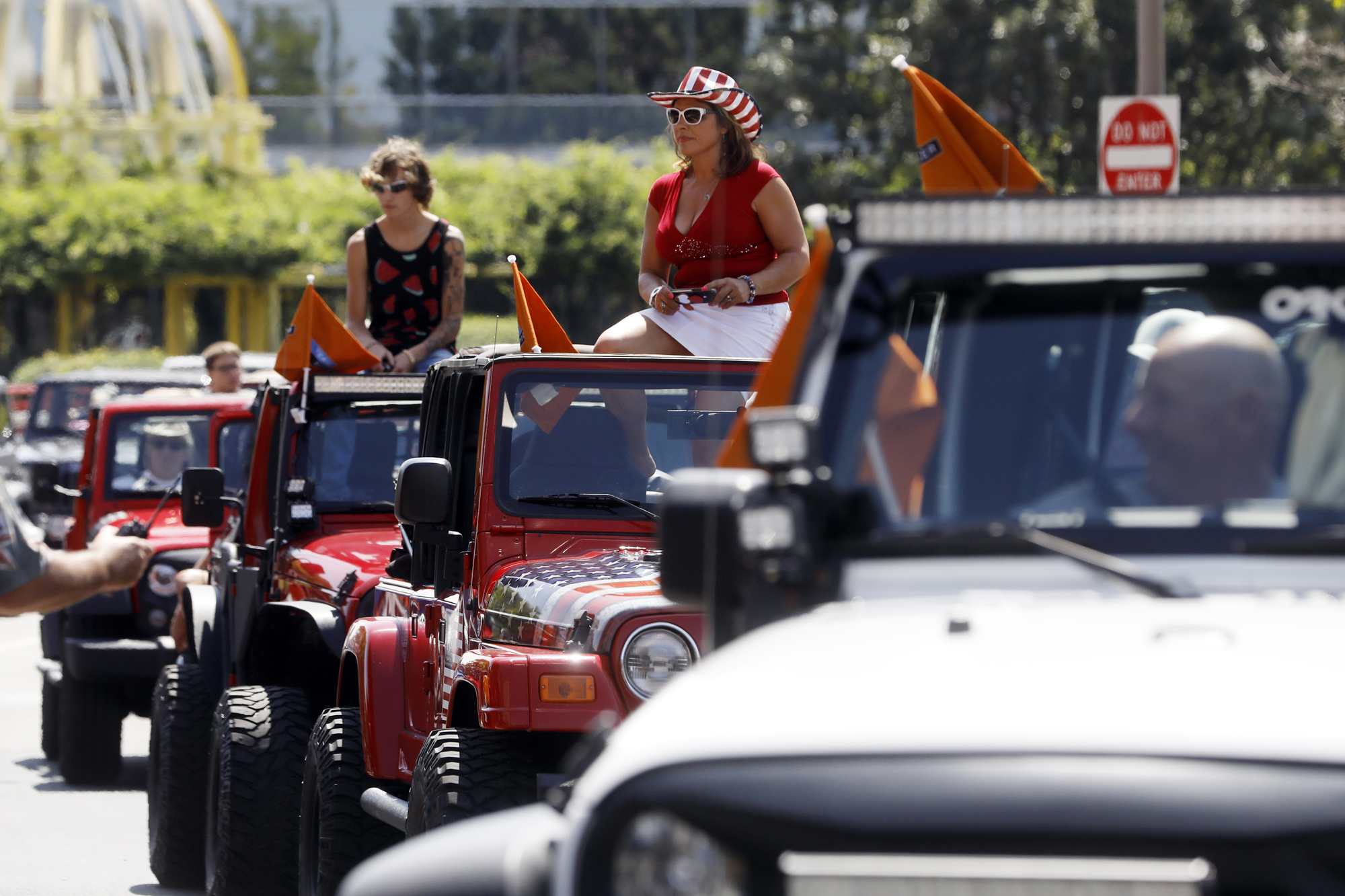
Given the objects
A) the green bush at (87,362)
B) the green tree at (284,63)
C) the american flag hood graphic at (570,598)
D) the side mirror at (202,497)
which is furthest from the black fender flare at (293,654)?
the green tree at (284,63)

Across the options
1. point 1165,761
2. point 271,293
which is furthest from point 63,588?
point 271,293

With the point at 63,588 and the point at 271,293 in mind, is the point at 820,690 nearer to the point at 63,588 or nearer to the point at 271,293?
the point at 63,588

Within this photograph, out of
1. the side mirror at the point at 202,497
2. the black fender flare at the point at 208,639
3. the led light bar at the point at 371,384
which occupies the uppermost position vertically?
the led light bar at the point at 371,384

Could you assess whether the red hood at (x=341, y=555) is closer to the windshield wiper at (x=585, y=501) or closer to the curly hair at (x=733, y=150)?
the windshield wiper at (x=585, y=501)

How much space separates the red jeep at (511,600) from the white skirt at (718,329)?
1.46 ft

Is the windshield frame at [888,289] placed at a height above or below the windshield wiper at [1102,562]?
above

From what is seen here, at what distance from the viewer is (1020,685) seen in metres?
2.34

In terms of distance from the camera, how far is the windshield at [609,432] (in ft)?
19.7

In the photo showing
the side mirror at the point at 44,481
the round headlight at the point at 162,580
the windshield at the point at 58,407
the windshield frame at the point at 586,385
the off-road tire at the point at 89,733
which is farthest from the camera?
the windshield at the point at 58,407

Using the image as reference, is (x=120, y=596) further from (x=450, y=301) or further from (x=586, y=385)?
(x=586, y=385)

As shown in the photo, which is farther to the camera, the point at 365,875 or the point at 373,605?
the point at 373,605

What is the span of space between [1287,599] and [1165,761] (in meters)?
0.69

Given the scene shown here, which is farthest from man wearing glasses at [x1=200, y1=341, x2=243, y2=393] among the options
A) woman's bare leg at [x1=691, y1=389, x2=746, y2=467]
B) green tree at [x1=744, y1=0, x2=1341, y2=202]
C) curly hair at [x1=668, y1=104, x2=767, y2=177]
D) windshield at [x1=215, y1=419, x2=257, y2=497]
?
green tree at [x1=744, y1=0, x2=1341, y2=202]

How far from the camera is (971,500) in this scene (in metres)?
3.18
